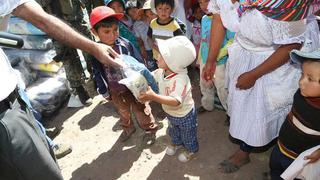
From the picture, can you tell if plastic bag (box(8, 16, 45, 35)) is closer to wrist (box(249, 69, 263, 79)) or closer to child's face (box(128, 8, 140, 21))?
child's face (box(128, 8, 140, 21))

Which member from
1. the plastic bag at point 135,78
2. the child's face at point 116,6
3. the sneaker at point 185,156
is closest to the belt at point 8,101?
the plastic bag at point 135,78

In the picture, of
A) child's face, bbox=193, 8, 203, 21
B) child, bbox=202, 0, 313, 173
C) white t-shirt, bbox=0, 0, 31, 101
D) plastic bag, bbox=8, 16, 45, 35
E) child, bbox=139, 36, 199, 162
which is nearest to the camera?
white t-shirt, bbox=0, 0, 31, 101

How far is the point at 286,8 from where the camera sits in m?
1.99

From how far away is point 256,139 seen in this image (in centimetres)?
254

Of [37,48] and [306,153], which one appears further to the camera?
[37,48]

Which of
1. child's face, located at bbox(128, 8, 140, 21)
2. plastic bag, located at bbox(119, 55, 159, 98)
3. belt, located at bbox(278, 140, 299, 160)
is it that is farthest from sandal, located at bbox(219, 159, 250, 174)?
child's face, located at bbox(128, 8, 140, 21)

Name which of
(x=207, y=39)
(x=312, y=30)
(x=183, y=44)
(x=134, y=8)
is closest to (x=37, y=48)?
(x=134, y=8)

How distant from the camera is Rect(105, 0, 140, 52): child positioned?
155 inches

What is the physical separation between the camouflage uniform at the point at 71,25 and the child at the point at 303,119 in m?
2.62

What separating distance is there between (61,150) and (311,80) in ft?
8.56

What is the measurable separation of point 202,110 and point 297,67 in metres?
1.60

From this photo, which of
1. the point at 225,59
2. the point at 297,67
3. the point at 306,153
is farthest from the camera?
the point at 225,59

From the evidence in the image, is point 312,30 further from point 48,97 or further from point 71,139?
point 48,97

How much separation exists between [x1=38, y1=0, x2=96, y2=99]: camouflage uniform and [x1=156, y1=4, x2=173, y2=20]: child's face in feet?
3.11
